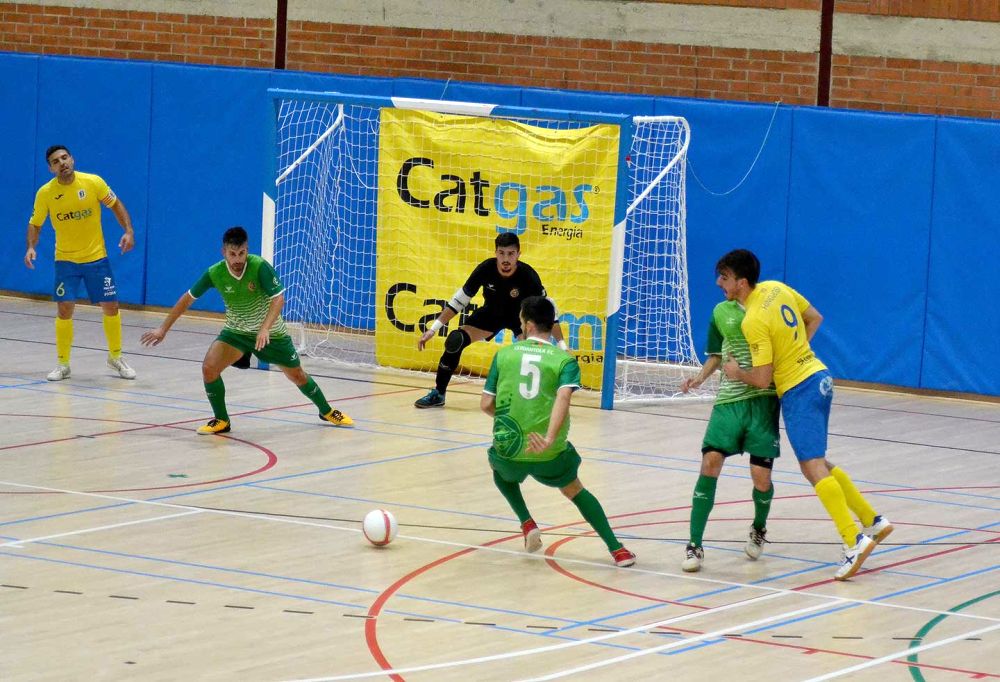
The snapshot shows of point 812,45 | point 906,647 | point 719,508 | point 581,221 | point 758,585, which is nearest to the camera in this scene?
point 906,647

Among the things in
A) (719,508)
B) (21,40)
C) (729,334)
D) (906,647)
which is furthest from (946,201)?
(21,40)

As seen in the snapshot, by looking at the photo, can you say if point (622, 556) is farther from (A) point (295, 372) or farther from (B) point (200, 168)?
(B) point (200, 168)

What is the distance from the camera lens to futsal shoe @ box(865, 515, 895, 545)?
10.6 m

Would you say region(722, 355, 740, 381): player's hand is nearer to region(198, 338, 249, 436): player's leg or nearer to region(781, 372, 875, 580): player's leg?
region(781, 372, 875, 580): player's leg

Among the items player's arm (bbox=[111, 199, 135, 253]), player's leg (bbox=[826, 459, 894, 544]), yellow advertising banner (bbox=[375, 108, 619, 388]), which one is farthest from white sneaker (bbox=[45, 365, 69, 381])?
player's leg (bbox=[826, 459, 894, 544])

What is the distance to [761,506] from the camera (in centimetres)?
1087

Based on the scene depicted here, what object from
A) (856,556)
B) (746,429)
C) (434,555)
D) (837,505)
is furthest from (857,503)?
(434,555)

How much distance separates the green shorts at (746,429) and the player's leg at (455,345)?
5.66m

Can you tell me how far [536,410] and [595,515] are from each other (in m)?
0.76

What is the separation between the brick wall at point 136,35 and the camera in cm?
2303

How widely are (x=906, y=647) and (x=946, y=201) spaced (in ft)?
33.0

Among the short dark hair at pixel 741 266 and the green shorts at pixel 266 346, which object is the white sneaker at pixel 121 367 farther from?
the short dark hair at pixel 741 266

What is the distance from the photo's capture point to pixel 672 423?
16.2 metres

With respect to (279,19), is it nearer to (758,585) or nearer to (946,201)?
(946,201)
